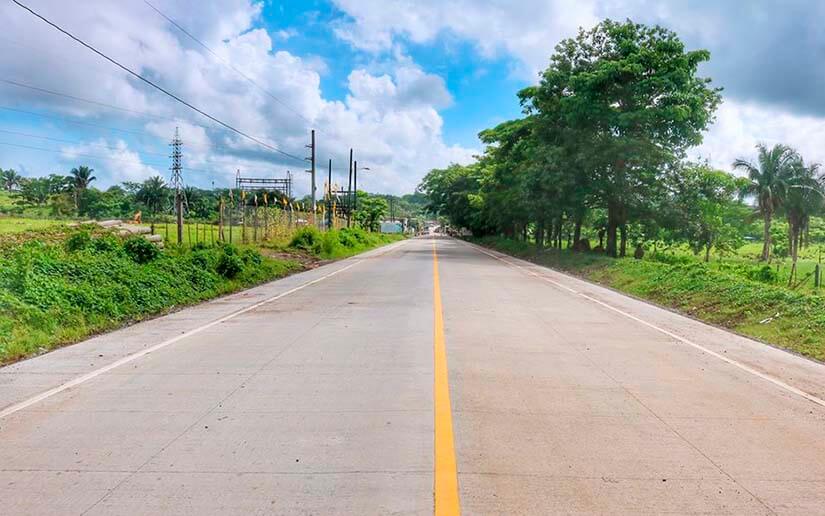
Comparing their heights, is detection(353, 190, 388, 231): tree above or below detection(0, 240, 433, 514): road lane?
above

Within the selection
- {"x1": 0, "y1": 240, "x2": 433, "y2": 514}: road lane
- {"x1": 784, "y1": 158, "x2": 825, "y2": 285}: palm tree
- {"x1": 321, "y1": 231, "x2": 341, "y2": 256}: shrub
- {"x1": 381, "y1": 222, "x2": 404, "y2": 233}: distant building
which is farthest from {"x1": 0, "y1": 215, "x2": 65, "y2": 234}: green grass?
{"x1": 381, "y1": 222, "x2": 404, "y2": 233}: distant building

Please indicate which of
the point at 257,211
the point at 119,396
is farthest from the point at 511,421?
the point at 257,211

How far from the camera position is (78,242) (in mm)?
14352

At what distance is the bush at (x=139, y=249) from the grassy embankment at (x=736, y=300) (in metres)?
13.4

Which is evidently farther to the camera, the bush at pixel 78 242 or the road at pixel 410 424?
the bush at pixel 78 242

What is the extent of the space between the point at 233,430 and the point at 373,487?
1.69 metres

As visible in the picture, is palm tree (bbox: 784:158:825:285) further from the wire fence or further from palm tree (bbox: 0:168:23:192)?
palm tree (bbox: 0:168:23:192)

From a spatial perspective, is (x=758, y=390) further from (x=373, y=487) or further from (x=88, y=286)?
(x=88, y=286)

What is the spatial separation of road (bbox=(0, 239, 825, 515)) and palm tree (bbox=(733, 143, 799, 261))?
150ft

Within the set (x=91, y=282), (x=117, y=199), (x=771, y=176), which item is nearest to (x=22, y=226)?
(x=91, y=282)

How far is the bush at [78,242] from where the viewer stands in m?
14.2

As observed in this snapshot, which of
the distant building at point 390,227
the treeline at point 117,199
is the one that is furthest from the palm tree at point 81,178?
the distant building at point 390,227

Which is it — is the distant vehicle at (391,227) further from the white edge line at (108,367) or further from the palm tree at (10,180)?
the white edge line at (108,367)

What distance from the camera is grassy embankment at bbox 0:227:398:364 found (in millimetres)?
9414
